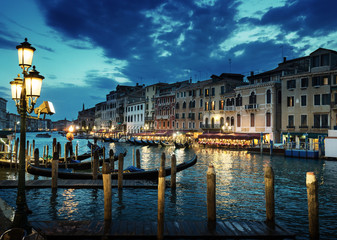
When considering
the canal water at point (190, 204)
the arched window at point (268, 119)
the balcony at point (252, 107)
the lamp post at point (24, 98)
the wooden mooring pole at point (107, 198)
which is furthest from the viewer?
the balcony at point (252, 107)

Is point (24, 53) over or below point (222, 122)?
below

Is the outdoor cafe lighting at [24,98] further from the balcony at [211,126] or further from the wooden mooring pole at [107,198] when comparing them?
the balcony at [211,126]

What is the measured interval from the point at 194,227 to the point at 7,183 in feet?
25.8

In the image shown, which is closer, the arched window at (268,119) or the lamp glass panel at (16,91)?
the lamp glass panel at (16,91)

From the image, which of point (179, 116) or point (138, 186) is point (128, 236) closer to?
point (138, 186)

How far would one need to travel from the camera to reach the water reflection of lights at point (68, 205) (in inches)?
330

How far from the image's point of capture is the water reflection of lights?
8.39 metres

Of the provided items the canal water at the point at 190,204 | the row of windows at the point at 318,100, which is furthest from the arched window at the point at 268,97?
the canal water at the point at 190,204

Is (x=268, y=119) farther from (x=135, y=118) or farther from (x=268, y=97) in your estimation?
(x=135, y=118)

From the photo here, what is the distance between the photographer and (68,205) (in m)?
8.98

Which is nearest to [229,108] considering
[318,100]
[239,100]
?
[239,100]

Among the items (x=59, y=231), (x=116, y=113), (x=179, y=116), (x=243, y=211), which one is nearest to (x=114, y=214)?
(x=59, y=231)

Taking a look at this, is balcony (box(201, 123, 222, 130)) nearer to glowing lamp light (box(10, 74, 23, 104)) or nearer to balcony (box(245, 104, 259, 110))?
balcony (box(245, 104, 259, 110))

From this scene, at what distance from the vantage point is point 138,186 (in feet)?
36.0
